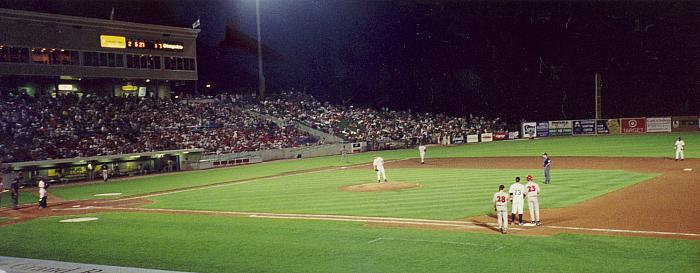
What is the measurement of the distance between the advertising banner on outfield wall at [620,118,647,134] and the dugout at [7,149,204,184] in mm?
50080

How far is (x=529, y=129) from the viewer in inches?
2972

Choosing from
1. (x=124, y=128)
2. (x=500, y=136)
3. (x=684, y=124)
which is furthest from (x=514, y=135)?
(x=124, y=128)

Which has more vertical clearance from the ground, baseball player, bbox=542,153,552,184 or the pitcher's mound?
baseball player, bbox=542,153,552,184

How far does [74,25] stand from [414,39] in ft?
176

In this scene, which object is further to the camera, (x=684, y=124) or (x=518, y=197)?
(x=684, y=124)

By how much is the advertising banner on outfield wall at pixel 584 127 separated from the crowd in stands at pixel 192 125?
31.0 feet

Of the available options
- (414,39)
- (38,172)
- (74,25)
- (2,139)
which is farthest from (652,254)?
(414,39)

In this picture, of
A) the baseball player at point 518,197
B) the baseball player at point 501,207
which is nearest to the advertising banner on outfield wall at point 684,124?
the baseball player at point 518,197

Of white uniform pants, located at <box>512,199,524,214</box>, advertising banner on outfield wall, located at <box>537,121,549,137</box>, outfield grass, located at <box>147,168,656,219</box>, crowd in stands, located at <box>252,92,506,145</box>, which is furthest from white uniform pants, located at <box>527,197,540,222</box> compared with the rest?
advertising banner on outfield wall, located at <box>537,121,549,137</box>

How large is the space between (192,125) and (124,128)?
8.10 m

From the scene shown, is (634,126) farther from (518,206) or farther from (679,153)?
(518,206)

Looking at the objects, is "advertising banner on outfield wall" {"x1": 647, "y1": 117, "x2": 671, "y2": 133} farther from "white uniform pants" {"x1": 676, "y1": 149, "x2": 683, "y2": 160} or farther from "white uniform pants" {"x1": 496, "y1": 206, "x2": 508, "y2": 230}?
"white uniform pants" {"x1": 496, "y1": 206, "x2": 508, "y2": 230}

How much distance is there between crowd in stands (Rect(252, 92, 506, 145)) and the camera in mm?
73062

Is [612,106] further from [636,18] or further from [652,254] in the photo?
[652,254]
